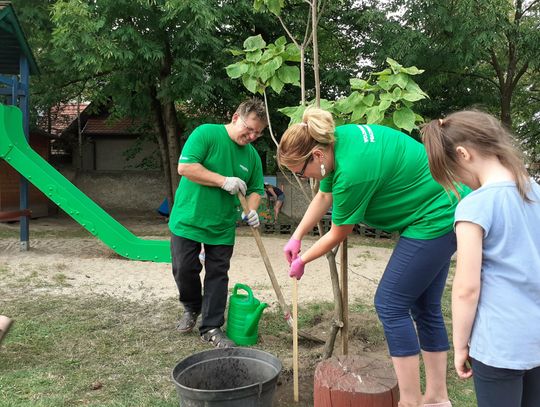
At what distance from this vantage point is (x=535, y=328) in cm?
154

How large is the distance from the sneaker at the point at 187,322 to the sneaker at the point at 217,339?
0.22 metres

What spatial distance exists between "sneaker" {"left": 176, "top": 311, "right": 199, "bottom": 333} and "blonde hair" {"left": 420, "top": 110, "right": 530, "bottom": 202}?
8.53 ft

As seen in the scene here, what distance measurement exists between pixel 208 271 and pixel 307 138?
5.72ft

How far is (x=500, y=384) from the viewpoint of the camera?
5.16 ft

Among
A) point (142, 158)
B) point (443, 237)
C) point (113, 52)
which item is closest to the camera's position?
point (443, 237)

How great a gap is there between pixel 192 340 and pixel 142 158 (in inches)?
571

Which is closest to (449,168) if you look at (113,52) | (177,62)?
(113,52)

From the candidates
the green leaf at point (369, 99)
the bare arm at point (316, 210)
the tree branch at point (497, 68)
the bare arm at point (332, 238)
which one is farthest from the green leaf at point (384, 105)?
the tree branch at point (497, 68)

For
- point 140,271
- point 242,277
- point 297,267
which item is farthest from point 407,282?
point 140,271

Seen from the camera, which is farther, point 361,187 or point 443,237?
point 443,237

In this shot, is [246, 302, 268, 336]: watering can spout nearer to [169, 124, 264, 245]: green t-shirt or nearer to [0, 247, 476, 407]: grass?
[0, 247, 476, 407]: grass

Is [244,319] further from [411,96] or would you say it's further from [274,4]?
[274,4]

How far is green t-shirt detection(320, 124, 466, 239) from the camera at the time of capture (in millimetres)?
2070

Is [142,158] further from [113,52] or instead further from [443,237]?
[443,237]
